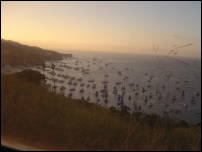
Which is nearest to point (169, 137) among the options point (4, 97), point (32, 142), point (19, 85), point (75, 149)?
point (75, 149)

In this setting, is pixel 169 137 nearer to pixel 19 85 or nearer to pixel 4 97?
pixel 4 97

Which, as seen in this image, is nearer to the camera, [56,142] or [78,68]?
[56,142]

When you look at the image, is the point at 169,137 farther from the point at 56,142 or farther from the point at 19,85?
the point at 19,85

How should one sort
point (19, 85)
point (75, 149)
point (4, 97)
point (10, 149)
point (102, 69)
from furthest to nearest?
point (102, 69) → point (19, 85) → point (4, 97) → point (75, 149) → point (10, 149)

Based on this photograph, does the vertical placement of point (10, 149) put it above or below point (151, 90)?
above

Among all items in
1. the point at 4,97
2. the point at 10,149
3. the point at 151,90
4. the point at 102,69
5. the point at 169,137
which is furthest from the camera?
the point at 102,69

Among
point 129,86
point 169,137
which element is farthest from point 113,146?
point 129,86
